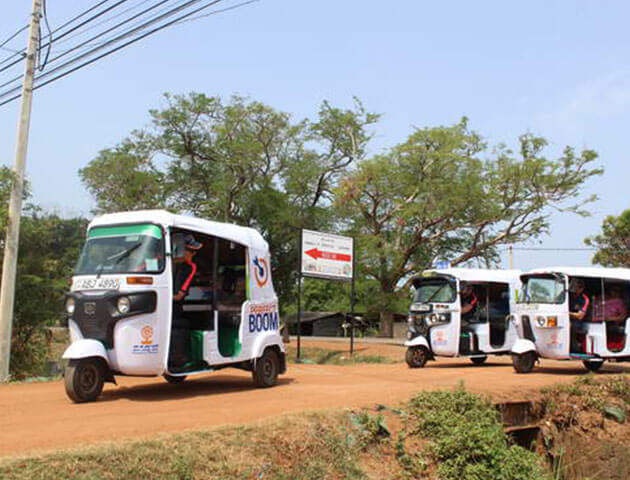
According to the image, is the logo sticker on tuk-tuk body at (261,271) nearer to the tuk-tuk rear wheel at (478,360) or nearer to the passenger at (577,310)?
the passenger at (577,310)

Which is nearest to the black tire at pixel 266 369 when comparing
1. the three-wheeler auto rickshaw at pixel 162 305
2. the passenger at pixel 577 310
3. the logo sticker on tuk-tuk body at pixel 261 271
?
the three-wheeler auto rickshaw at pixel 162 305

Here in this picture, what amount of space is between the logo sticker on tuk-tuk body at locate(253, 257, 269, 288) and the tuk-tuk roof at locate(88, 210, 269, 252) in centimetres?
23

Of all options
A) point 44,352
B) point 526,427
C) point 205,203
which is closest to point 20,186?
point 44,352

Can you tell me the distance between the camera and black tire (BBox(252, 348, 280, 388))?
11.1 m

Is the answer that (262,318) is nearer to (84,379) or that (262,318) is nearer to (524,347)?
(84,379)

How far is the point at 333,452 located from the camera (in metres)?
6.97

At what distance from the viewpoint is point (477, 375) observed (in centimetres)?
1389

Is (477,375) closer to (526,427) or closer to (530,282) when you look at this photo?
(530,282)

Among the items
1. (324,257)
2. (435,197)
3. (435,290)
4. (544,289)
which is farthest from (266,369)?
(435,197)

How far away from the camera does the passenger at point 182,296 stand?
10.2 m

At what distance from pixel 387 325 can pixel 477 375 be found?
87.7 ft

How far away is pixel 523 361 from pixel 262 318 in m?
6.58

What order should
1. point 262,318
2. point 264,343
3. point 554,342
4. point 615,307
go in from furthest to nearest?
point 615,307 → point 554,342 → point 262,318 → point 264,343

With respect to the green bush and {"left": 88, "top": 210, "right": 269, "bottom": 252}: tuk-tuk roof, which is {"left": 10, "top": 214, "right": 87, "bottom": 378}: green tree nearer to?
{"left": 88, "top": 210, "right": 269, "bottom": 252}: tuk-tuk roof
